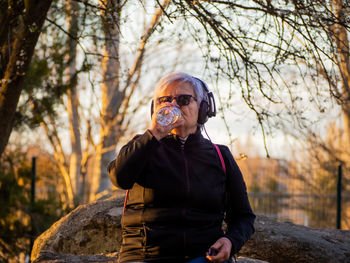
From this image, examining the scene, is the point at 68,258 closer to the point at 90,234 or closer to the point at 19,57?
the point at 90,234

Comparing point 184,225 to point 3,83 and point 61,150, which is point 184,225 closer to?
point 3,83

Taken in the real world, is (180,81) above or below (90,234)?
above

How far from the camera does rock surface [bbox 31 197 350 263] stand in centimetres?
A: 469

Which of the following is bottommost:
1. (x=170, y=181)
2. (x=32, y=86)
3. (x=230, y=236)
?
(x=230, y=236)

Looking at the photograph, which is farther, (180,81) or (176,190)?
(180,81)

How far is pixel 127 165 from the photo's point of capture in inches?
97.9

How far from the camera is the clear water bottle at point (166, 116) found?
2506 millimetres

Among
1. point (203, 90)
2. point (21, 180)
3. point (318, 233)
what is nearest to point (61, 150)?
point (21, 180)

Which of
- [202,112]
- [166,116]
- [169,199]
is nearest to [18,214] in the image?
[202,112]

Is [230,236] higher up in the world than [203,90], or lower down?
lower down

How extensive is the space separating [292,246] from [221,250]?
2362mm

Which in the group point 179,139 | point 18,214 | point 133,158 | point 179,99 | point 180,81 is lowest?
point 18,214

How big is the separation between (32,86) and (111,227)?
384 centimetres

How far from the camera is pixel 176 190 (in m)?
2.55
